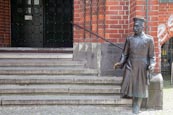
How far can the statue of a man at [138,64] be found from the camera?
5438 millimetres

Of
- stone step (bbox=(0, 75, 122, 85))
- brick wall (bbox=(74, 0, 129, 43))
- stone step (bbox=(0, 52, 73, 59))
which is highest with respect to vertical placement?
brick wall (bbox=(74, 0, 129, 43))

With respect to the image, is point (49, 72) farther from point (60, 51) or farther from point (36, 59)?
point (60, 51)

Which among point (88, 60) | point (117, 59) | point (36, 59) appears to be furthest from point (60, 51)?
point (117, 59)

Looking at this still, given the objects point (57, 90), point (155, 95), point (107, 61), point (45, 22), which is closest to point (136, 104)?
point (155, 95)

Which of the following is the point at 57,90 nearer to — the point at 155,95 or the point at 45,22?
the point at 155,95

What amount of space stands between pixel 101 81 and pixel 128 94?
0.71 m

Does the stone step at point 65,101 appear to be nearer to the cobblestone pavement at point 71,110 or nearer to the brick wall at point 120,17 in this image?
the cobblestone pavement at point 71,110

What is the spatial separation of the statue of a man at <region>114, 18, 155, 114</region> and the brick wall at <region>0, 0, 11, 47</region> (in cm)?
497

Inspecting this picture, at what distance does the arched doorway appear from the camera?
10.3m

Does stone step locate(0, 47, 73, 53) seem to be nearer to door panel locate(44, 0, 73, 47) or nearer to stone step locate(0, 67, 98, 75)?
stone step locate(0, 67, 98, 75)

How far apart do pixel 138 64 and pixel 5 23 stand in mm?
5385

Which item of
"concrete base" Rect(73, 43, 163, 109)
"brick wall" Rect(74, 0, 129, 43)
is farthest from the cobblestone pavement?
"brick wall" Rect(74, 0, 129, 43)

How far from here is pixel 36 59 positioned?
7.35 m

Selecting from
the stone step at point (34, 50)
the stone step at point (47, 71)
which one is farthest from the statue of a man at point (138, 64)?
the stone step at point (34, 50)
